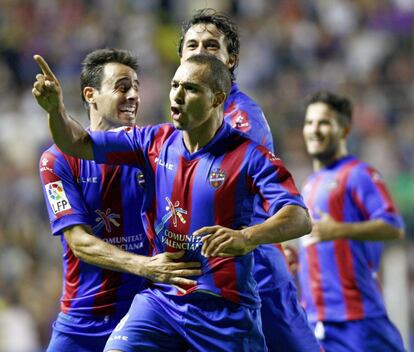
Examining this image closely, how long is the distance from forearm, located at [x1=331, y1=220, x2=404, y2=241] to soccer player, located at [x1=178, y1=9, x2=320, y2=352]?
118 cm

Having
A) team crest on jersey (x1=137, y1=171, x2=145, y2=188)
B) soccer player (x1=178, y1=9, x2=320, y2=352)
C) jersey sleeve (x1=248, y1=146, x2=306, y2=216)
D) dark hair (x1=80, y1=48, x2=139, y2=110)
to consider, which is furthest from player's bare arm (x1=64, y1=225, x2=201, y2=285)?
dark hair (x1=80, y1=48, x2=139, y2=110)

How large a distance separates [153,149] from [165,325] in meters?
0.94

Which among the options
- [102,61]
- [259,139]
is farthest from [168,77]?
[259,139]

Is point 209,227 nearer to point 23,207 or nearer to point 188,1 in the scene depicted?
point 23,207

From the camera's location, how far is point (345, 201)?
26.4 ft

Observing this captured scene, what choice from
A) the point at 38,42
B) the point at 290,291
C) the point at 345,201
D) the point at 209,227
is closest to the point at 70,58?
the point at 38,42

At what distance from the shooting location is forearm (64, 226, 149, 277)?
548 cm

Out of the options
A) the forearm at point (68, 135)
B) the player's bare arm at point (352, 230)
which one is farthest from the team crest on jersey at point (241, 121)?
the player's bare arm at point (352, 230)

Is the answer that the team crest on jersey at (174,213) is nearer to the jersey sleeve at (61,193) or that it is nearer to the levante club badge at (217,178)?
the levante club badge at (217,178)

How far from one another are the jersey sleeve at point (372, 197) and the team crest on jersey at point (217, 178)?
2760 millimetres

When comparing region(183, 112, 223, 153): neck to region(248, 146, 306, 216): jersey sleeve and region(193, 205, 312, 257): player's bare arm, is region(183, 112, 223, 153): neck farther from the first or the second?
region(193, 205, 312, 257): player's bare arm

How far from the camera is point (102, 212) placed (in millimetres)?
6082

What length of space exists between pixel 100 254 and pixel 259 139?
1182 millimetres

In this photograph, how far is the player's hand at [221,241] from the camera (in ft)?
16.4
